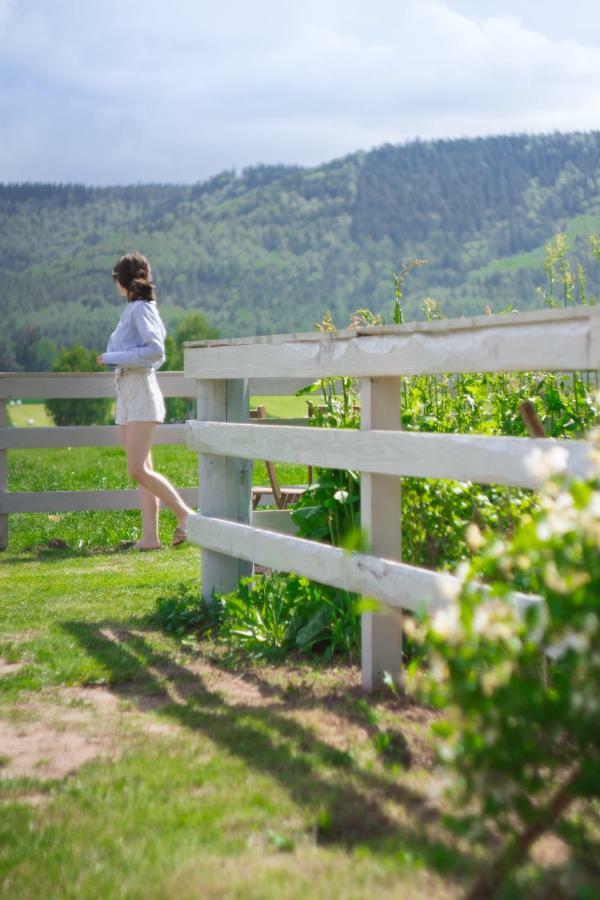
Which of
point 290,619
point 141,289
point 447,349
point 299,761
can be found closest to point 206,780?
point 299,761

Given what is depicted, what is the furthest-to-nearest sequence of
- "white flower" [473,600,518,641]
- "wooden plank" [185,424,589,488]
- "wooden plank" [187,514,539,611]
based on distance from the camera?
"wooden plank" [187,514,539,611], "wooden plank" [185,424,589,488], "white flower" [473,600,518,641]

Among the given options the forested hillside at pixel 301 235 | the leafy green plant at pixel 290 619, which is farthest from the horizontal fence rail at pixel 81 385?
the forested hillside at pixel 301 235

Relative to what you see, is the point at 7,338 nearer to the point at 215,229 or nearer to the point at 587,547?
the point at 215,229

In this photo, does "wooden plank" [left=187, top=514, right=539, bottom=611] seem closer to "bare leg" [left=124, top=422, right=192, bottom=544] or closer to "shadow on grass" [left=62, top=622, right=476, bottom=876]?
"shadow on grass" [left=62, top=622, right=476, bottom=876]

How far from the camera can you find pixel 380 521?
12.5 ft

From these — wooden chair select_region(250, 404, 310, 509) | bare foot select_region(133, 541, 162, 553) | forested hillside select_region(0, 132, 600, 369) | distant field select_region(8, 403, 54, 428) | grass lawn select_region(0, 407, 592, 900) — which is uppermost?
forested hillside select_region(0, 132, 600, 369)

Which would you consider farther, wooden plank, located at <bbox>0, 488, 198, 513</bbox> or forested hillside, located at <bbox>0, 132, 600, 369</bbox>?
forested hillside, located at <bbox>0, 132, 600, 369</bbox>

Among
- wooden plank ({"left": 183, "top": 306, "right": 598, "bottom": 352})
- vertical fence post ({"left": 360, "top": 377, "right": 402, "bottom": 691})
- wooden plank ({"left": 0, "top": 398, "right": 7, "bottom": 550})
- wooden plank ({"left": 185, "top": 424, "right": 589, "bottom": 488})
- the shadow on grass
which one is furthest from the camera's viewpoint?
wooden plank ({"left": 0, "top": 398, "right": 7, "bottom": 550})

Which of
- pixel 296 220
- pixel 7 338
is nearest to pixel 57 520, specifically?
pixel 7 338

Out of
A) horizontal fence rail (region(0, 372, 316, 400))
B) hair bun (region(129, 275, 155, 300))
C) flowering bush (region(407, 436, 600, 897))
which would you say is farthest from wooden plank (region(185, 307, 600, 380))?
horizontal fence rail (region(0, 372, 316, 400))

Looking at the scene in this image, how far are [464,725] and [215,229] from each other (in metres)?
169

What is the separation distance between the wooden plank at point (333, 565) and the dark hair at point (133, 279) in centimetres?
228

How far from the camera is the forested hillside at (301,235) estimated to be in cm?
13188

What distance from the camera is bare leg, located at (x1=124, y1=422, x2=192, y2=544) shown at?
284 inches
